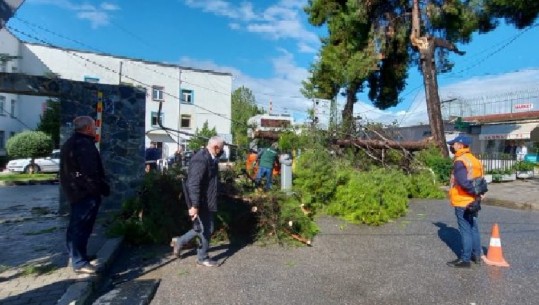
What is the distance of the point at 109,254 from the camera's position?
18.4 feet

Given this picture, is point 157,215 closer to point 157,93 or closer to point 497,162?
point 497,162

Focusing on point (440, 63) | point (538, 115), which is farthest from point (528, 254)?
point (538, 115)

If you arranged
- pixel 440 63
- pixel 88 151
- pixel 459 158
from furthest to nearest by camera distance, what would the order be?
pixel 440 63, pixel 459 158, pixel 88 151

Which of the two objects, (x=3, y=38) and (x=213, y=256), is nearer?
(x=213, y=256)

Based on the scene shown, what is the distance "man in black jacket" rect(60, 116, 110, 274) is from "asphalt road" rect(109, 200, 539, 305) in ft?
2.00

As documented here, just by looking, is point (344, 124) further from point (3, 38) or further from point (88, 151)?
point (3, 38)

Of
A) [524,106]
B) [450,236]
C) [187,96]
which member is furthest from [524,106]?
[450,236]

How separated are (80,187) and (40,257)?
1517 mm

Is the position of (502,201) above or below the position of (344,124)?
below

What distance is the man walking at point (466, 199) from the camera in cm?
579

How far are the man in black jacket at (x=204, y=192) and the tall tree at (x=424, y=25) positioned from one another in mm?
14356

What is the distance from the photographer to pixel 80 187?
4.93 meters

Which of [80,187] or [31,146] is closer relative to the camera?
[80,187]

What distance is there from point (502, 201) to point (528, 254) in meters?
6.44
